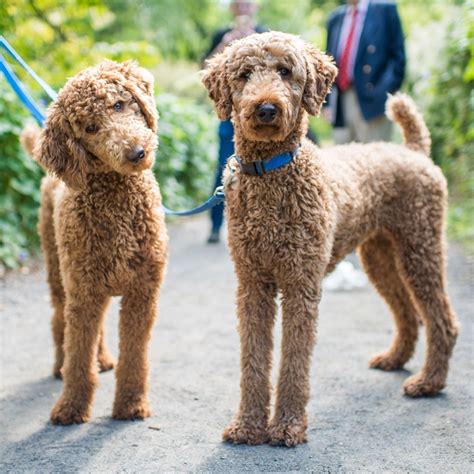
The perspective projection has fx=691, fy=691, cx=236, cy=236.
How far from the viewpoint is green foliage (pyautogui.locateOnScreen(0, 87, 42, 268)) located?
7.08 meters

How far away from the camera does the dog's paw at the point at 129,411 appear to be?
146 inches

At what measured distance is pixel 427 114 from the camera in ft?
36.5

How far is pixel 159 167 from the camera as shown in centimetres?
972

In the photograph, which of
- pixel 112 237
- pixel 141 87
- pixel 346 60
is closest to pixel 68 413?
pixel 112 237

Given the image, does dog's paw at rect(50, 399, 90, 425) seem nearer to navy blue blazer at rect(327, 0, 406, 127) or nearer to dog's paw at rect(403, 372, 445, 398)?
dog's paw at rect(403, 372, 445, 398)

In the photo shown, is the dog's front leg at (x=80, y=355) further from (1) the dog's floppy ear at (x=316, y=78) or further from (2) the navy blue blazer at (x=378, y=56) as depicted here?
(2) the navy blue blazer at (x=378, y=56)

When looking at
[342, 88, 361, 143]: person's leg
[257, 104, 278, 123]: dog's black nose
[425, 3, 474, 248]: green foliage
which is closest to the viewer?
[257, 104, 278, 123]: dog's black nose

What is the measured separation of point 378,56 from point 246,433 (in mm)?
4332

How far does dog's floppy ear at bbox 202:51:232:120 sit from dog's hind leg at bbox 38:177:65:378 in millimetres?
1375

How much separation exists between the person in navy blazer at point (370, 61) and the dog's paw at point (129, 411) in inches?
151

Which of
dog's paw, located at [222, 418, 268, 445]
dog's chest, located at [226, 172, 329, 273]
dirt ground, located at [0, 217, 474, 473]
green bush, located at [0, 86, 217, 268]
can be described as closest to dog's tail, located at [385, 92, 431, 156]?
dog's chest, located at [226, 172, 329, 273]

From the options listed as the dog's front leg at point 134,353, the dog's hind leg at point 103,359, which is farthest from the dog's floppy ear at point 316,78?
the dog's hind leg at point 103,359

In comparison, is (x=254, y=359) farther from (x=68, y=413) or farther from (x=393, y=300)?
(x=393, y=300)

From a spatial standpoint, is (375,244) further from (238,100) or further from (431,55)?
(431,55)
